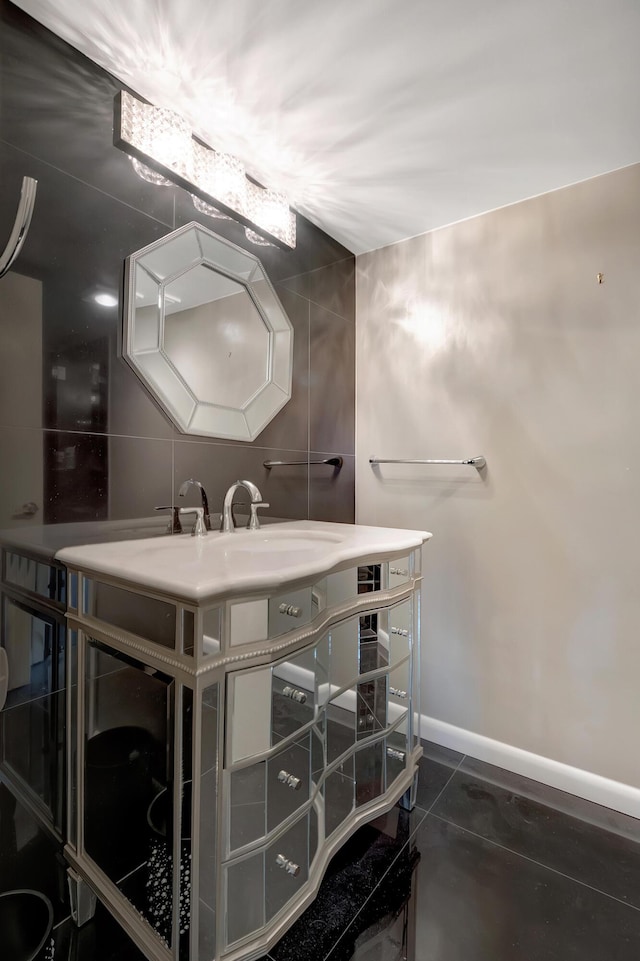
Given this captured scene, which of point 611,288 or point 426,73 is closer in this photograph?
point 426,73

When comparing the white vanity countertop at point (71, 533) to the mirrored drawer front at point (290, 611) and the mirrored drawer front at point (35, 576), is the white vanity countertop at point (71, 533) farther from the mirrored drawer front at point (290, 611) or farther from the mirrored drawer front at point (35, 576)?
the mirrored drawer front at point (290, 611)

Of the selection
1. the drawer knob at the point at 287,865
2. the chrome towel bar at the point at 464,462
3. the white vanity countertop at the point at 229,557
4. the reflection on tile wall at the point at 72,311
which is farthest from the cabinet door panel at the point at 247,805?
the chrome towel bar at the point at 464,462

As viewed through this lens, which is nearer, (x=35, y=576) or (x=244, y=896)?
(x=244, y=896)

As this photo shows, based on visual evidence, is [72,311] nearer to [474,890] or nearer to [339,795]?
[339,795]

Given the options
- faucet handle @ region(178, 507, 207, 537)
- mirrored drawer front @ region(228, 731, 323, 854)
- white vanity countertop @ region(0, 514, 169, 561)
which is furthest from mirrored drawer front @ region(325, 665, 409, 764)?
white vanity countertop @ region(0, 514, 169, 561)

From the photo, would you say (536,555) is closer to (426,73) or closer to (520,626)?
(520,626)

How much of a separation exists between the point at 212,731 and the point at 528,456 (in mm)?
1411

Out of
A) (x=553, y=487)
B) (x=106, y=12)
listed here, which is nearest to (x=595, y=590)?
(x=553, y=487)

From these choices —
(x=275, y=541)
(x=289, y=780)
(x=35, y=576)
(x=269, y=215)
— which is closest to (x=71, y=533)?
(x=35, y=576)

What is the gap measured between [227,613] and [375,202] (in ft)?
5.48

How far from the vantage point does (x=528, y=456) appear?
5.30 feet

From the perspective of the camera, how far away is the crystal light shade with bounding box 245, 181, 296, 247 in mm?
1518

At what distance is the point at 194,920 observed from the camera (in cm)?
76

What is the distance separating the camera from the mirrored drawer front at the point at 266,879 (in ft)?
2.65
